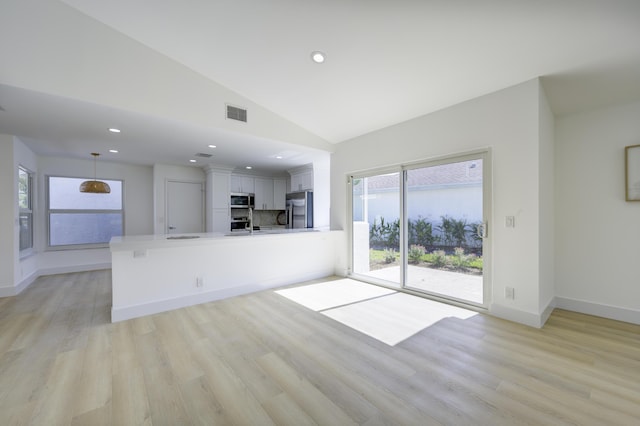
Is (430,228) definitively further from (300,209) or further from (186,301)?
(186,301)

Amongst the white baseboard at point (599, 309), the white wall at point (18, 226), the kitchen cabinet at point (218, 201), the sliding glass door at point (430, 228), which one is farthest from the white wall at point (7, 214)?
the white baseboard at point (599, 309)

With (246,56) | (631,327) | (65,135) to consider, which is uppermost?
(246,56)

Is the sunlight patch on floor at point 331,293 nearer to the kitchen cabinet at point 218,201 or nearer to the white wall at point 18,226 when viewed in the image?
the kitchen cabinet at point 218,201

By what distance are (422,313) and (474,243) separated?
3.59 feet

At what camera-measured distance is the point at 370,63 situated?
284 cm

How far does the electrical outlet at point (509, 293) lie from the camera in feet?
9.35

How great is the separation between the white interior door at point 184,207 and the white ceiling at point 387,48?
2634 mm

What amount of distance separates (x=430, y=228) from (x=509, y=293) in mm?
1162

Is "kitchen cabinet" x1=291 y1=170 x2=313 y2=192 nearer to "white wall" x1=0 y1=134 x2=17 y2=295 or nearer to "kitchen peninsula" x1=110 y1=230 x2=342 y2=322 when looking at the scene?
"kitchen peninsula" x1=110 y1=230 x2=342 y2=322

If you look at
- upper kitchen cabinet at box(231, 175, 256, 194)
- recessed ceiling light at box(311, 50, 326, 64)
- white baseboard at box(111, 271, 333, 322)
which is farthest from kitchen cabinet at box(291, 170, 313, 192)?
recessed ceiling light at box(311, 50, 326, 64)

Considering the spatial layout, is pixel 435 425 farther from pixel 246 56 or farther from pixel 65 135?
pixel 65 135

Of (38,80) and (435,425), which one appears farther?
(38,80)

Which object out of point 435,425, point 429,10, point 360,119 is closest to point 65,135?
point 360,119

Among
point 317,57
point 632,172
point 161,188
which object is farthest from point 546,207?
point 161,188
